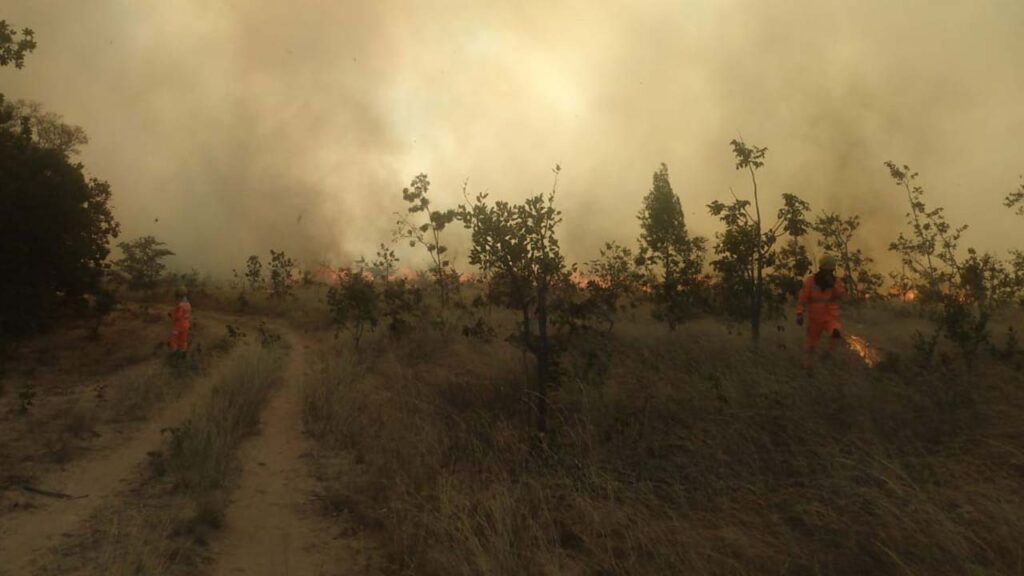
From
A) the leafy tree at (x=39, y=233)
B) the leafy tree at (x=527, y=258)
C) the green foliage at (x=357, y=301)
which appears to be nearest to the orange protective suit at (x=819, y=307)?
the leafy tree at (x=527, y=258)

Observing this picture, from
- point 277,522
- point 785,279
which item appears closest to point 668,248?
point 785,279

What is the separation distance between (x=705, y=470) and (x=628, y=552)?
158 centimetres

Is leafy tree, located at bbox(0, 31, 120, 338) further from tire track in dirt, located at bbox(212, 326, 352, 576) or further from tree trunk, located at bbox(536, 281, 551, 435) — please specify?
tree trunk, located at bbox(536, 281, 551, 435)

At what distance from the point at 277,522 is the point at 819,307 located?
8.00 m

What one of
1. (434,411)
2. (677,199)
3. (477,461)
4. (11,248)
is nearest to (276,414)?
(434,411)

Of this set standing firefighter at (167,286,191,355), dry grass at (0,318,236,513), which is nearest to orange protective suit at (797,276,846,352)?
dry grass at (0,318,236,513)

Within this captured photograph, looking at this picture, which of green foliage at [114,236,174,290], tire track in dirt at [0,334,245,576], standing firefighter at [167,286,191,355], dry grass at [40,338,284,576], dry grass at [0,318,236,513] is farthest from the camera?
green foliage at [114,236,174,290]

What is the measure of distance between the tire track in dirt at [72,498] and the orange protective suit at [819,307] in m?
9.14

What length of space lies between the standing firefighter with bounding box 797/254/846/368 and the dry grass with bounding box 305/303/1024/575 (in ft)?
1.72

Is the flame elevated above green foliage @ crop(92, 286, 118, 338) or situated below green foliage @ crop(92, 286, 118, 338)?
below

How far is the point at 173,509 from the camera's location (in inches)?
240

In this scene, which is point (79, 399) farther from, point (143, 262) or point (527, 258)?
point (143, 262)

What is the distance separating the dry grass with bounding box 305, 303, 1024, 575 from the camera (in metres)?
4.36

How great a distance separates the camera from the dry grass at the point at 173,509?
4.91 meters
